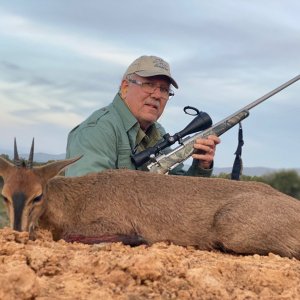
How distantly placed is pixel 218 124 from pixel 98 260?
646 centimetres

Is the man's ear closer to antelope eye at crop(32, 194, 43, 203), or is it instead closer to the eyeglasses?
the eyeglasses

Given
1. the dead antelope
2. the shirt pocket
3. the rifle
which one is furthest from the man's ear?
the dead antelope

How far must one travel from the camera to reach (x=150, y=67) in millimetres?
12148

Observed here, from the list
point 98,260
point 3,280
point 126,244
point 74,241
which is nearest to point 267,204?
point 126,244

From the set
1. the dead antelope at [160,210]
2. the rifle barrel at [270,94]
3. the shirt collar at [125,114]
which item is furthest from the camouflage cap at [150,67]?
the dead antelope at [160,210]

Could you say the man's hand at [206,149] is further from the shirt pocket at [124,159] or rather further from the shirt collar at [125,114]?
the shirt collar at [125,114]

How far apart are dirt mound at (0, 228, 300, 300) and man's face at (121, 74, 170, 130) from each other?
18.6 ft

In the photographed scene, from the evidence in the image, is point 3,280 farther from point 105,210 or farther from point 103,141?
point 103,141

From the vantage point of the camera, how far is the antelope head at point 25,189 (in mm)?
8358

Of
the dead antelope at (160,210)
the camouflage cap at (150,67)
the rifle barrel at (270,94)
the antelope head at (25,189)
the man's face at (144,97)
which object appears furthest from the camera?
the rifle barrel at (270,94)

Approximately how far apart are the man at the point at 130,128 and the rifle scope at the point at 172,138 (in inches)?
13.1

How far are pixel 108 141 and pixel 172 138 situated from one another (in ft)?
3.84

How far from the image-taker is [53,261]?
6.14 metres

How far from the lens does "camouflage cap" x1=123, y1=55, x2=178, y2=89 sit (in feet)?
39.6
